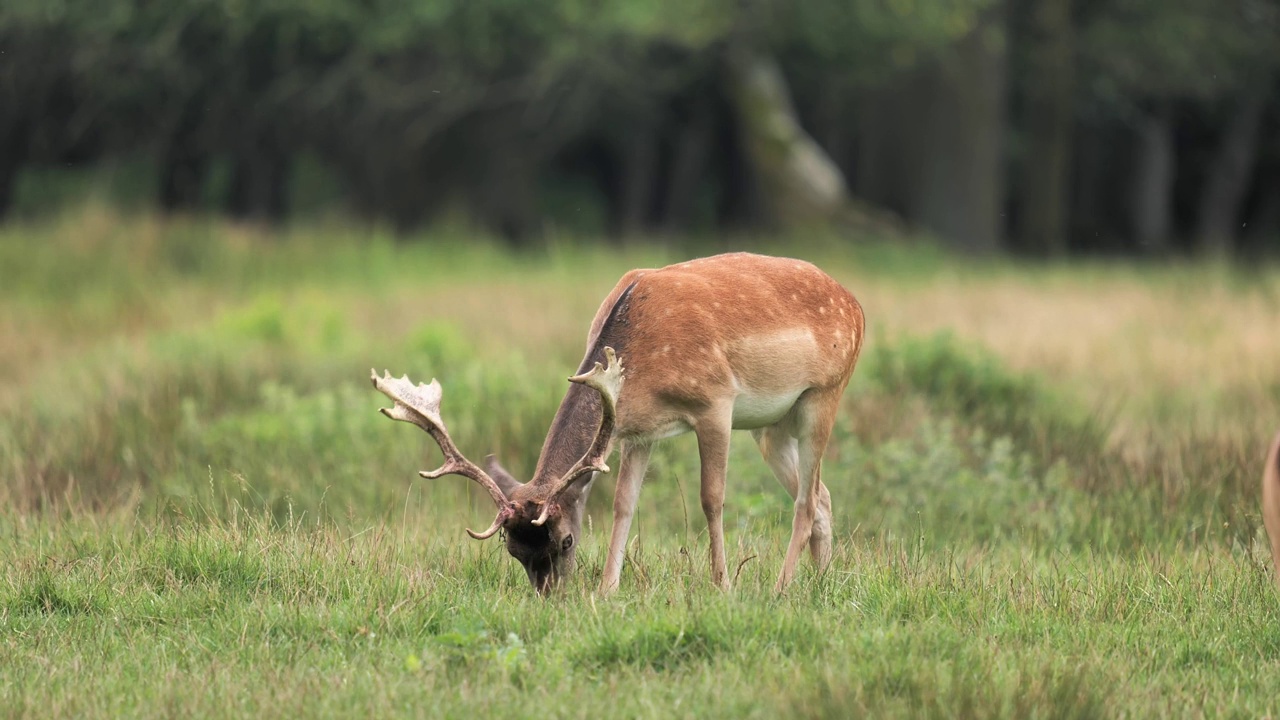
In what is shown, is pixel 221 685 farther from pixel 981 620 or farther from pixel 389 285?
pixel 389 285

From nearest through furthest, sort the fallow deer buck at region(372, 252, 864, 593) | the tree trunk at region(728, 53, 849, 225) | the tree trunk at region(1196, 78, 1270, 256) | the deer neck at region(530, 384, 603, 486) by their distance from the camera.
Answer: the fallow deer buck at region(372, 252, 864, 593) < the deer neck at region(530, 384, 603, 486) < the tree trunk at region(728, 53, 849, 225) < the tree trunk at region(1196, 78, 1270, 256)

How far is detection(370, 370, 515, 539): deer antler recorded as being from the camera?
17.5 ft

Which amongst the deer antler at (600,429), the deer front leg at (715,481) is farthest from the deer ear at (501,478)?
the deer front leg at (715,481)

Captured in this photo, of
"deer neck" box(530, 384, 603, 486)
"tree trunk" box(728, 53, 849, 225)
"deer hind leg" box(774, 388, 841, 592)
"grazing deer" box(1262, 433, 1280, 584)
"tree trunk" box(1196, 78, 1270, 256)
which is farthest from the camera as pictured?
"tree trunk" box(1196, 78, 1270, 256)

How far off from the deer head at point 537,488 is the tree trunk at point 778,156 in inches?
635

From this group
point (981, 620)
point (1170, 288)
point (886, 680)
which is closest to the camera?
point (886, 680)

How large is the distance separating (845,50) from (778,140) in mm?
2001

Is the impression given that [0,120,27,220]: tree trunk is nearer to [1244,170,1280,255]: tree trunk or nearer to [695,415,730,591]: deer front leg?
[695,415,730,591]: deer front leg

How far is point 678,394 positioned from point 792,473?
0.89m

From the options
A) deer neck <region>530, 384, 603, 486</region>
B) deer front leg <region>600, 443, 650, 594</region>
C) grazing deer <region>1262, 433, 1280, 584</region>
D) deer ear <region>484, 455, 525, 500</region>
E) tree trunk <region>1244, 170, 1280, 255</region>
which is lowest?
tree trunk <region>1244, 170, 1280, 255</region>

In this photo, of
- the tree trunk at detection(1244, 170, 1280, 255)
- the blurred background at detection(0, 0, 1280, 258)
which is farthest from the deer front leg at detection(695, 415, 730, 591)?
the tree trunk at detection(1244, 170, 1280, 255)

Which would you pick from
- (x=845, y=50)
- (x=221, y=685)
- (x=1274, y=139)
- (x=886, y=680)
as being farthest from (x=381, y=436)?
(x=1274, y=139)

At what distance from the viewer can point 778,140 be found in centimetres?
2216

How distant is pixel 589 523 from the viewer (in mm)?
6199
